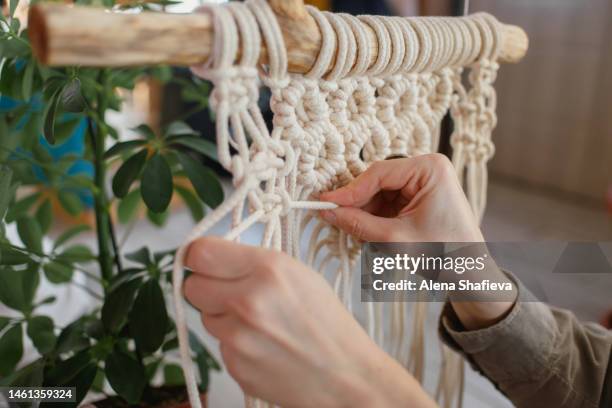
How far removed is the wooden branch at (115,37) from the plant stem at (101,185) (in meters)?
0.47

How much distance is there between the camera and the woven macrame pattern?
50 centimetres

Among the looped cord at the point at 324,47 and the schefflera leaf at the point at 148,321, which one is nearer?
the looped cord at the point at 324,47

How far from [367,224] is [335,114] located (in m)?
0.13

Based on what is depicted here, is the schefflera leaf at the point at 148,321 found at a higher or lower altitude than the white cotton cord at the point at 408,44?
lower

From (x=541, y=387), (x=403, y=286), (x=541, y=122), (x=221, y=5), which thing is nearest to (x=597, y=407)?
(x=541, y=387)

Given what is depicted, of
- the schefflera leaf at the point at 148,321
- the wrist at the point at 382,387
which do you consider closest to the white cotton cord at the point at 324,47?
the wrist at the point at 382,387

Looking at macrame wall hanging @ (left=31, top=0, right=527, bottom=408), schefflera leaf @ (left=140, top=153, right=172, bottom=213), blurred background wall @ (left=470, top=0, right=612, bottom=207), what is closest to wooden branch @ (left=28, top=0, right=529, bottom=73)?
macrame wall hanging @ (left=31, top=0, right=527, bottom=408)

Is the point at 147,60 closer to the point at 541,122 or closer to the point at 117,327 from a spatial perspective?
the point at 117,327

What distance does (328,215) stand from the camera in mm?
687

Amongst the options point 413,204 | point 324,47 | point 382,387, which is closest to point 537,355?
point 413,204

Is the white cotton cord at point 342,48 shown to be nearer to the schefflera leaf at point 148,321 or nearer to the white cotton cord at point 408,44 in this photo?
the white cotton cord at point 408,44

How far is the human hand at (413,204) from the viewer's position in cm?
66

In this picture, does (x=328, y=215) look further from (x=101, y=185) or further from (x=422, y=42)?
(x=101, y=185)

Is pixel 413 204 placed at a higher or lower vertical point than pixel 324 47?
lower
